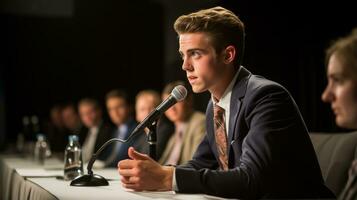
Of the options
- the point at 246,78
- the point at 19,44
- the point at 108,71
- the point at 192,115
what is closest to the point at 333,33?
the point at 192,115

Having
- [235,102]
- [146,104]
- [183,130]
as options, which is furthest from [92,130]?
[235,102]

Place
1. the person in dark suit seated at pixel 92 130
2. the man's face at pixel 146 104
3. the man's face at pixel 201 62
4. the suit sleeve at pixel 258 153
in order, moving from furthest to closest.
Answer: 1. the person in dark suit seated at pixel 92 130
2. the man's face at pixel 146 104
3. the man's face at pixel 201 62
4. the suit sleeve at pixel 258 153

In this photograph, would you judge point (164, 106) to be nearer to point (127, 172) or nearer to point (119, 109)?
point (127, 172)

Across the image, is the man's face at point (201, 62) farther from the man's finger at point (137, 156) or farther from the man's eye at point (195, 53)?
the man's finger at point (137, 156)

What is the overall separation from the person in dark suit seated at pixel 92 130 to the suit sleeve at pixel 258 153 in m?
3.99

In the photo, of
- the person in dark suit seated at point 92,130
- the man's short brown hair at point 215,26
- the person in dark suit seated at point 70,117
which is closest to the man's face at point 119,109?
the person in dark suit seated at point 92,130

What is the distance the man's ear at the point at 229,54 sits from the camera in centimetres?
→ 195

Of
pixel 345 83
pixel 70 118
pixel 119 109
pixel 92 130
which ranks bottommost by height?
pixel 70 118

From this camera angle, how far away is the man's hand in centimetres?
172

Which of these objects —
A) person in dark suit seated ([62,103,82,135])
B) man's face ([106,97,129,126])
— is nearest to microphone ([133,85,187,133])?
man's face ([106,97,129,126])

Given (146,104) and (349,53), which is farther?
(146,104)

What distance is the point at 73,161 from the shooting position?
2520 millimetres

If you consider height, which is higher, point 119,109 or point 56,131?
point 119,109

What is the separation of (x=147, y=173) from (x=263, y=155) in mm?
338
